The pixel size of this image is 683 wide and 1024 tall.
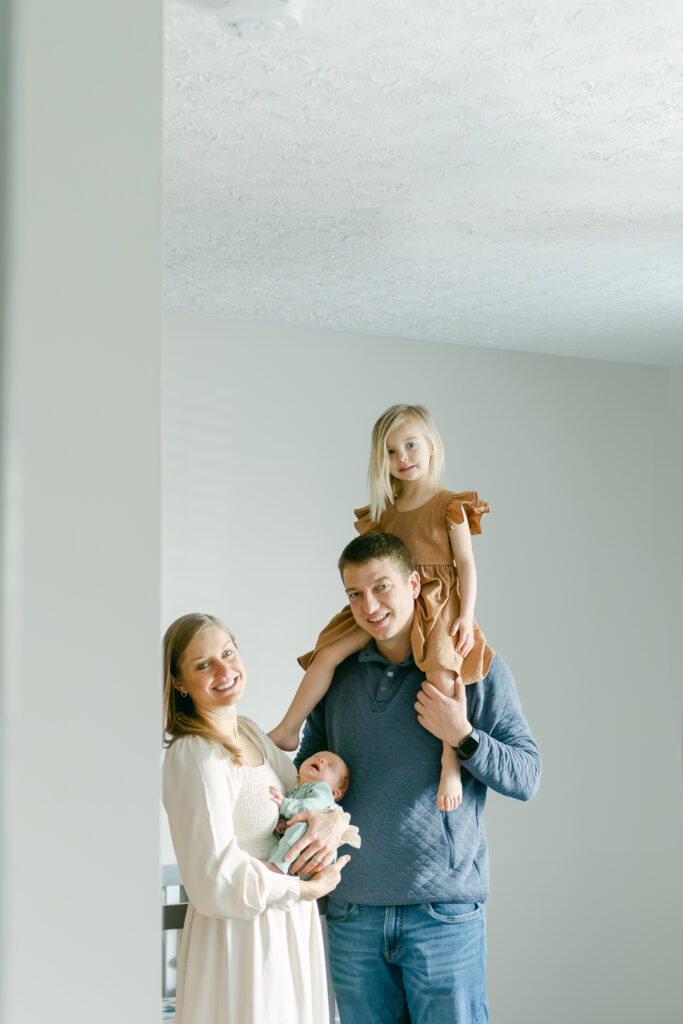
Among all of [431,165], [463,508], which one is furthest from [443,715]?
[431,165]

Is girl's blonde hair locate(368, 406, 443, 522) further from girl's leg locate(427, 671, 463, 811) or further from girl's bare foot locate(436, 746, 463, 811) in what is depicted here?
girl's bare foot locate(436, 746, 463, 811)

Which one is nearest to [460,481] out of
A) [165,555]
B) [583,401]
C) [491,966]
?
[583,401]

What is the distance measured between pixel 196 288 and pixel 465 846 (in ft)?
6.13

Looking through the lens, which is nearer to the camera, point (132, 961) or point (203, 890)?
point (132, 961)

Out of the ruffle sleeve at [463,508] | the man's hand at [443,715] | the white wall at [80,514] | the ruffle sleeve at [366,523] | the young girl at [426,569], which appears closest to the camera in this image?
the white wall at [80,514]

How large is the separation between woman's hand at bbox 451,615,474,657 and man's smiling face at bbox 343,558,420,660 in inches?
4.1

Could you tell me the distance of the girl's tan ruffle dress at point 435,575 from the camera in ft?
7.26

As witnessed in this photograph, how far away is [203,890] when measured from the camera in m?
1.77

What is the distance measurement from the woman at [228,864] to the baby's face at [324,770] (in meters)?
0.11

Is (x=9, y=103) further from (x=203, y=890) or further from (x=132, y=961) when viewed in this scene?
(x=203, y=890)

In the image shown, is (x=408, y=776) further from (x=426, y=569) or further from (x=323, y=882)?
(x=426, y=569)

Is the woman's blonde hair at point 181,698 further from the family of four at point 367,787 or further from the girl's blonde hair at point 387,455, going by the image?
the girl's blonde hair at point 387,455

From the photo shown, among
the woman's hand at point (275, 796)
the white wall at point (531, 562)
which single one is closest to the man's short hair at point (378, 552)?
the woman's hand at point (275, 796)

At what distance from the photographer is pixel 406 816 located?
211 cm
